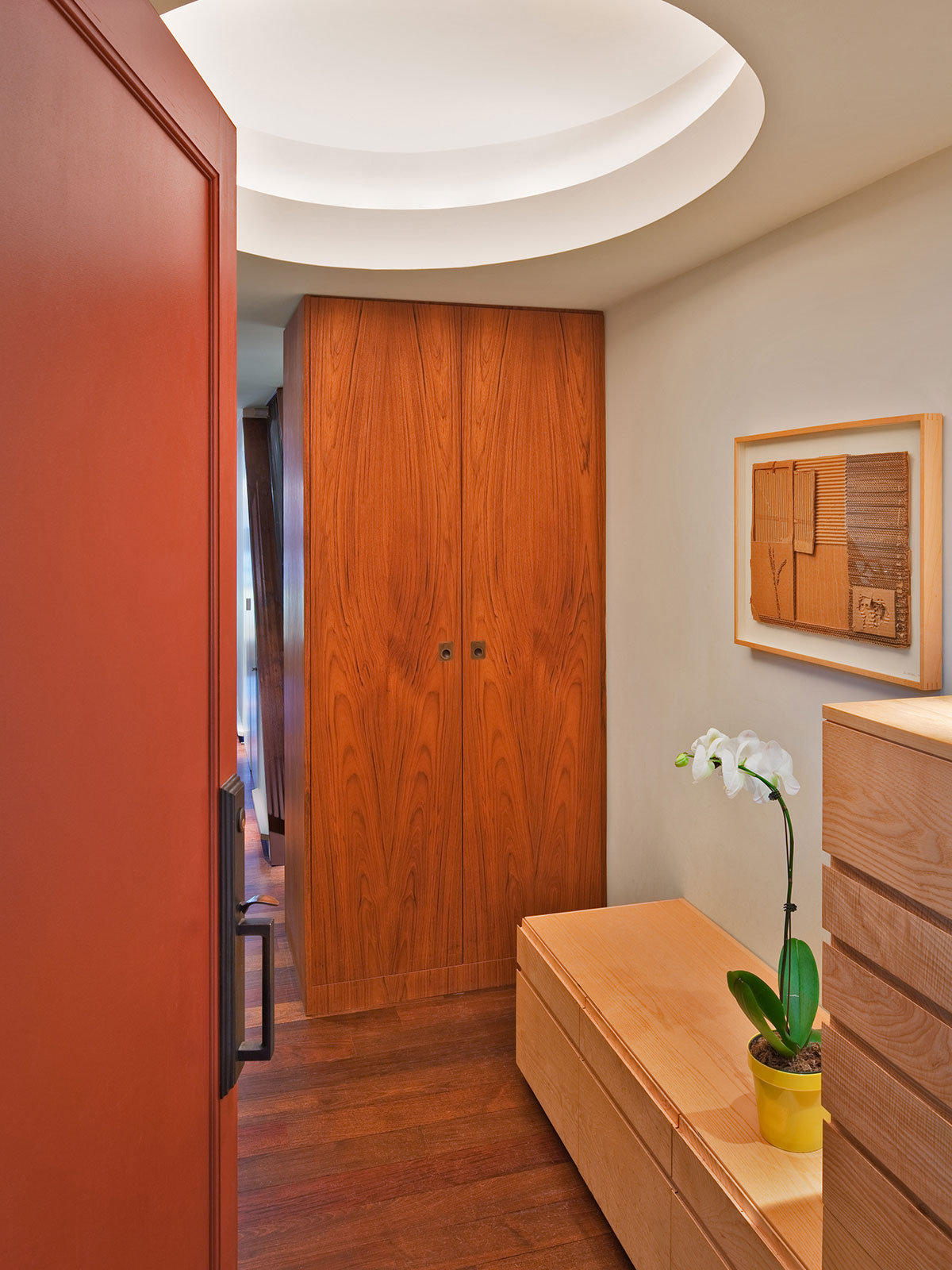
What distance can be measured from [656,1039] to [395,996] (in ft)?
4.31

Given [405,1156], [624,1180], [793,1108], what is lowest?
[405,1156]

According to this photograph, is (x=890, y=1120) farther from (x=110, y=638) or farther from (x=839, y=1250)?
(x=110, y=638)

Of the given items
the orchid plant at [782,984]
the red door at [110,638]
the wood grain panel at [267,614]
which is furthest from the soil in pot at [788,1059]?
the wood grain panel at [267,614]

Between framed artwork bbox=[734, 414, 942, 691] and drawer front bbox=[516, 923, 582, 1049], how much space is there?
951 mm

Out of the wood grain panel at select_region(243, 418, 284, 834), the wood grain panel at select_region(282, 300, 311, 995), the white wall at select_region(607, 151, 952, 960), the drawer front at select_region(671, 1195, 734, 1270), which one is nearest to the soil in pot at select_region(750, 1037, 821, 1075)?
the drawer front at select_region(671, 1195, 734, 1270)

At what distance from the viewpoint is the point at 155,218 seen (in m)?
0.91

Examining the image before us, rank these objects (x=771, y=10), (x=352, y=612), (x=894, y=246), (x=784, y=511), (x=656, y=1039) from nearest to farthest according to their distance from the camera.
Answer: (x=771, y=10) → (x=894, y=246) → (x=656, y=1039) → (x=784, y=511) → (x=352, y=612)

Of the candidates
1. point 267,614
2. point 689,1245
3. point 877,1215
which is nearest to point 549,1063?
point 689,1245

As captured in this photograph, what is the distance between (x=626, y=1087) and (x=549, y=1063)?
48 centimetres

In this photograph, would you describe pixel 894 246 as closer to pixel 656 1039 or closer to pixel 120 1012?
pixel 656 1039

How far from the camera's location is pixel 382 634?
2.97m

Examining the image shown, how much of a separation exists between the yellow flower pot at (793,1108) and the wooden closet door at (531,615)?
158 cm

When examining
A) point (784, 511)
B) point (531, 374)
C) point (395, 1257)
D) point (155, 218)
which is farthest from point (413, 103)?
point (395, 1257)

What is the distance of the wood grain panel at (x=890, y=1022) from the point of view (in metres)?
1.00
